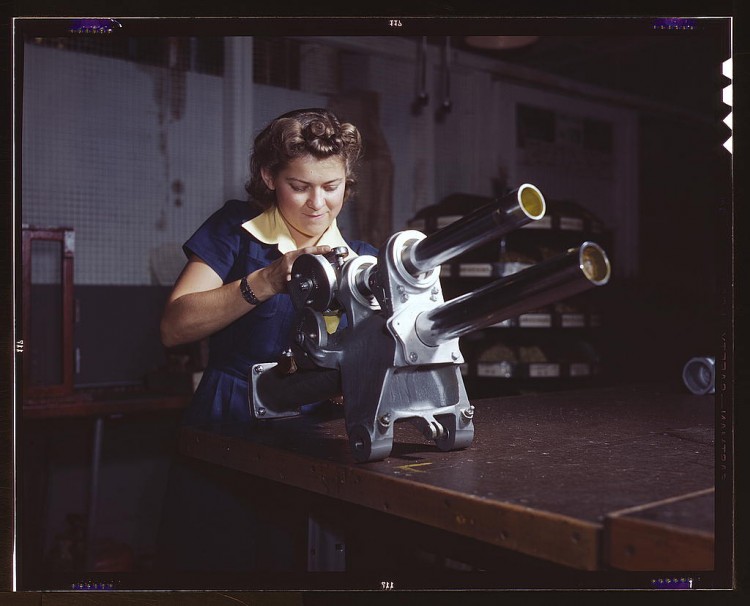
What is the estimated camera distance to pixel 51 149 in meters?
1.14

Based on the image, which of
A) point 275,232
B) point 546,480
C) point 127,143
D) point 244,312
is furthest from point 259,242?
point 546,480

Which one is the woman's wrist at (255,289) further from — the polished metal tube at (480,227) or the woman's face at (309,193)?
the polished metal tube at (480,227)

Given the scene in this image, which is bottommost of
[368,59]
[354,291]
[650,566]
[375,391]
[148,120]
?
[650,566]

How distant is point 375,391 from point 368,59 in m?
1.07

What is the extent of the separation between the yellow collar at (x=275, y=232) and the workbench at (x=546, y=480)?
0.93 ft

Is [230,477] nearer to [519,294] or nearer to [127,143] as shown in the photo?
[519,294]

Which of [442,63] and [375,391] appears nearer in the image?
[375,391]

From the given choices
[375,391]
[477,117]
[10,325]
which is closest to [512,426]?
[375,391]

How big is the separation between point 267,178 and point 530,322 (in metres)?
0.91

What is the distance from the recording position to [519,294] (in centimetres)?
78

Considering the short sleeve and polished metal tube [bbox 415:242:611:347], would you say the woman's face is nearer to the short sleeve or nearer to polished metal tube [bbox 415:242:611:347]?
the short sleeve

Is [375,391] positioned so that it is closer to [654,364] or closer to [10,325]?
[10,325]

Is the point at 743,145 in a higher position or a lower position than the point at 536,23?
lower

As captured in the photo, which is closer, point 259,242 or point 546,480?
point 546,480
